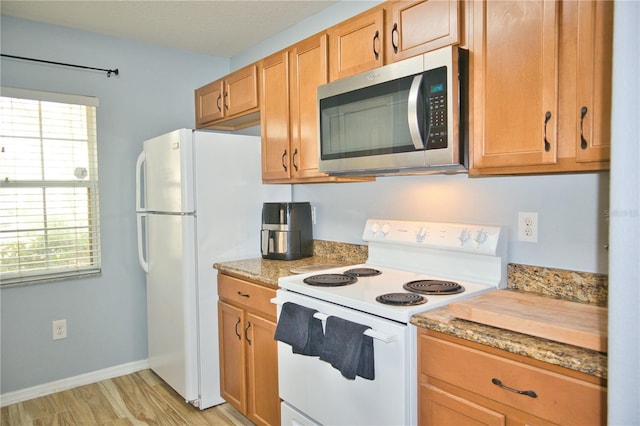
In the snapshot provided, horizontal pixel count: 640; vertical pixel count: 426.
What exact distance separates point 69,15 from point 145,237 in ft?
4.95

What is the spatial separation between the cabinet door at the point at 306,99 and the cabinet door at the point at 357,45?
62mm

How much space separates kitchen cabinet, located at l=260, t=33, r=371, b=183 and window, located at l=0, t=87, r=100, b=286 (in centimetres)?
132

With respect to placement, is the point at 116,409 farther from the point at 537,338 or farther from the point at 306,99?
the point at 537,338

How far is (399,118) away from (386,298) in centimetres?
73

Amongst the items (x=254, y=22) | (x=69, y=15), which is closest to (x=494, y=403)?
(x=254, y=22)

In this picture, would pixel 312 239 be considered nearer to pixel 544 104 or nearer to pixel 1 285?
pixel 544 104

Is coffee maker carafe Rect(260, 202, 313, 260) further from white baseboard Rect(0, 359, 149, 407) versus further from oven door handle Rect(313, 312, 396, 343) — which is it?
white baseboard Rect(0, 359, 149, 407)

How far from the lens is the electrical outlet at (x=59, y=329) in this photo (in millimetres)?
2980

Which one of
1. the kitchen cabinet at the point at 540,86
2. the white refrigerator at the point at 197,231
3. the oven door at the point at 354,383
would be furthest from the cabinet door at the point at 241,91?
the kitchen cabinet at the point at 540,86

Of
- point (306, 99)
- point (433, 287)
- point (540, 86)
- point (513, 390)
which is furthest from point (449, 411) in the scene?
point (306, 99)

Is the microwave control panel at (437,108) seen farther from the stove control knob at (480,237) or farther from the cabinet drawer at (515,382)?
the cabinet drawer at (515,382)

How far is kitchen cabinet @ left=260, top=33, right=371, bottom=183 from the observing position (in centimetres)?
234

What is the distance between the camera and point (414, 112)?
1.72m

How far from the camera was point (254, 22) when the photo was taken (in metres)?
2.93
